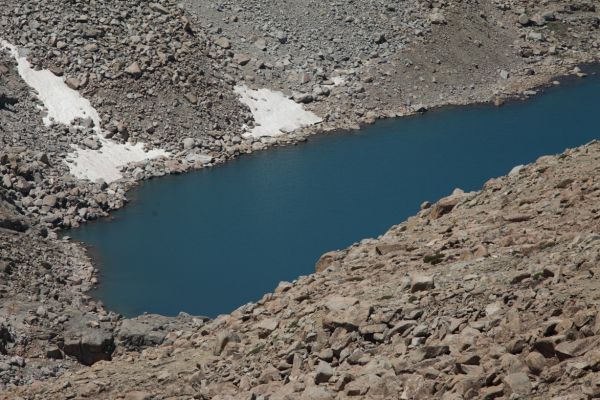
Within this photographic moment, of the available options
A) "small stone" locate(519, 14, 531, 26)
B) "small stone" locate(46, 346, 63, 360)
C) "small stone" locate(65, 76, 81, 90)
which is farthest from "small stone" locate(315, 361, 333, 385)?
"small stone" locate(519, 14, 531, 26)

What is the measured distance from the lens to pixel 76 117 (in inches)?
2680

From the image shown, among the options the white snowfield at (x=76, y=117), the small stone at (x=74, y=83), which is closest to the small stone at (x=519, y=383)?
the white snowfield at (x=76, y=117)

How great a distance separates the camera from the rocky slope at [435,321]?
1878 centimetres

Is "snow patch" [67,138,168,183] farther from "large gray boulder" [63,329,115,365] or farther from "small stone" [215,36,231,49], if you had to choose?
"large gray boulder" [63,329,115,365]

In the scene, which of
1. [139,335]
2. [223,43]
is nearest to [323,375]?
[139,335]

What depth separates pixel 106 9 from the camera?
75.1 metres

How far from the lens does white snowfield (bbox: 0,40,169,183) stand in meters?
63.9

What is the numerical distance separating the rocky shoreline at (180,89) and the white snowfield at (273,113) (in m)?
0.76

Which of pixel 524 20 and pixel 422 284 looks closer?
pixel 422 284

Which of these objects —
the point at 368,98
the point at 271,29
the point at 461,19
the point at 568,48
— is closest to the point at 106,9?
the point at 271,29

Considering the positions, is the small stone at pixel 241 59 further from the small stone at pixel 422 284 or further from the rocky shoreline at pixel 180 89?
the small stone at pixel 422 284

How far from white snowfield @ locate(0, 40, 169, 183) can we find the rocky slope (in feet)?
118

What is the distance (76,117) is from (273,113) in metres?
13.9

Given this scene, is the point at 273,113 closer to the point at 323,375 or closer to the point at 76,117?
the point at 76,117
